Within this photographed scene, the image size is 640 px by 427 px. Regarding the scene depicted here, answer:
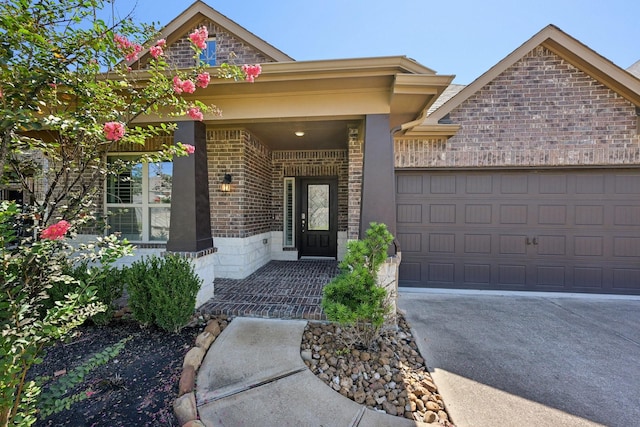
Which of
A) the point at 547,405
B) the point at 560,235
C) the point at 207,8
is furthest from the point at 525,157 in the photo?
the point at 207,8

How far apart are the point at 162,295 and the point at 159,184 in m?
3.27

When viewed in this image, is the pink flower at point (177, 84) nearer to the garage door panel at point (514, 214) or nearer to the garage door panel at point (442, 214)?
the garage door panel at point (442, 214)

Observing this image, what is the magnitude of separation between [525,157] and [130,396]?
640cm

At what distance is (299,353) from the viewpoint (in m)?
2.61

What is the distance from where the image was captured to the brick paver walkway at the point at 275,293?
342cm

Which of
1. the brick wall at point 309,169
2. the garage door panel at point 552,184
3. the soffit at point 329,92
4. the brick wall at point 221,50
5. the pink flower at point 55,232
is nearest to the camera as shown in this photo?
the pink flower at point 55,232

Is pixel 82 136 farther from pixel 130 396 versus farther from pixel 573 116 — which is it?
pixel 573 116

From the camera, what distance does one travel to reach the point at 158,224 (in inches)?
213

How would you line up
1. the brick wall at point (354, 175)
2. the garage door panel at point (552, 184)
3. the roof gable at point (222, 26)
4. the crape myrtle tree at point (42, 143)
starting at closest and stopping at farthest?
the crape myrtle tree at point (42, 143)
the garage door panel at point (552, 184)
the brick wall at point (354, 175)
the roof gable at point (222, 26)

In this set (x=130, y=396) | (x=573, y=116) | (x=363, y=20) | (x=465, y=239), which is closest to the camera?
(x=130, y=396)

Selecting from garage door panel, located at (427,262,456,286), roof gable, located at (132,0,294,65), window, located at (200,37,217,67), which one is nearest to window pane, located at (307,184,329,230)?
garage door panel, located at (427,262,456,286)

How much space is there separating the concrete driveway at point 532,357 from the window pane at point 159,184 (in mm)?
5059

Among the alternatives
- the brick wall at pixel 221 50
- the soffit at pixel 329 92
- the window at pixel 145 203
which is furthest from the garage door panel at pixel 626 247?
the window at pixel 145 203

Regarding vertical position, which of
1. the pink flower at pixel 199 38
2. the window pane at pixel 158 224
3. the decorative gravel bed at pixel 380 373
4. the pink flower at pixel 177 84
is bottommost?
the decorative gravel bed at pixel 380 373
